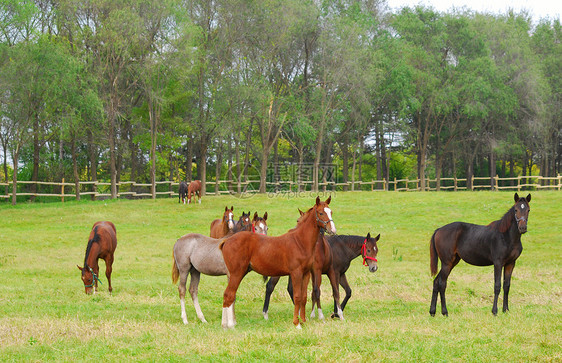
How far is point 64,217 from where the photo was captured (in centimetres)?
3381

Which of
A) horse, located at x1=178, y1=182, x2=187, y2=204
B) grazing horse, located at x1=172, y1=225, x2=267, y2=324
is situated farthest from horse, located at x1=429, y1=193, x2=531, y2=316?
horse, located at x1=178, y1=182, x2=187, y2=204

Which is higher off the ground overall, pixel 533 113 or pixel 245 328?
pixel 533 113

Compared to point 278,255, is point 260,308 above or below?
below

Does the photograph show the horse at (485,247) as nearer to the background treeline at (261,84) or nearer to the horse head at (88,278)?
the horse head at (88,278)

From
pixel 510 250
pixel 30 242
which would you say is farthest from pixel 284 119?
pixel 510 250

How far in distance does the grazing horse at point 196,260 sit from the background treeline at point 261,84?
29.3 m

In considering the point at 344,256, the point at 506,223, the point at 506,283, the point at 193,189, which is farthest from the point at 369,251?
the point at 193,189

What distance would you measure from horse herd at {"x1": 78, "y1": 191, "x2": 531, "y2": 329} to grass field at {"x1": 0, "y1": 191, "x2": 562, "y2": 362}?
58 centimetres

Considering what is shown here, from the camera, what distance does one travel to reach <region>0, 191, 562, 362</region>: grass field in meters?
8.45

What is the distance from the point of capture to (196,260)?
11727mm

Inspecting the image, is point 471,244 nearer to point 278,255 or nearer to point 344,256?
point 344,256

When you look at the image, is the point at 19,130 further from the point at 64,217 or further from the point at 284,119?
the point at 284,119

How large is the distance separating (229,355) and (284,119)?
37.4m

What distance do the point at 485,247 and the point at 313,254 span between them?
4.25m
